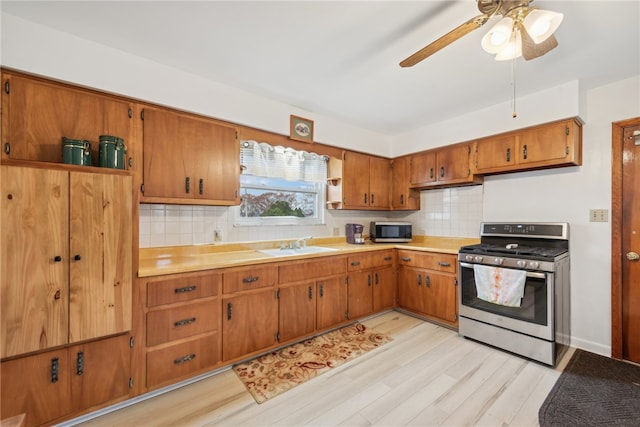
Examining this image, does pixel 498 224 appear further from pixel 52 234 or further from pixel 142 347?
pixel 52 234

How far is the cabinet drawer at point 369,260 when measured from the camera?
3.08 m

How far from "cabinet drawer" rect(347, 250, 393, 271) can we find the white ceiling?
67.1 inches

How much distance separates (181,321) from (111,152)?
1265 millimetres

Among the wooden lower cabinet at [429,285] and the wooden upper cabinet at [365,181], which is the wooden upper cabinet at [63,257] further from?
the wooden lower cabinet at [429,285]

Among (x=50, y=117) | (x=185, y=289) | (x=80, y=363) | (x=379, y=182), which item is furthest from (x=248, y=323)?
(x=379, y=182)

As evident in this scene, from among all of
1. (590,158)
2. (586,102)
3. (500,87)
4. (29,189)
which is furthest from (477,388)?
(29,189)

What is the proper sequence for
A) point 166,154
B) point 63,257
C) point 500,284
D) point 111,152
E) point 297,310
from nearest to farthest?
point 63,257 → point 111,152 → point 166,154 → point 500,284 → point 297,310

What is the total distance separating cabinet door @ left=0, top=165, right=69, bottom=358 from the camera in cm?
143

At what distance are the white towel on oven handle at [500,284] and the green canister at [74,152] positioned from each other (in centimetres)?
330

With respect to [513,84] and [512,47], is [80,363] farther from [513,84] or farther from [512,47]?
[513,84]

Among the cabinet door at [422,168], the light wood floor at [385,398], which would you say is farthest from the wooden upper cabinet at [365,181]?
the light wood floor at [385,398]

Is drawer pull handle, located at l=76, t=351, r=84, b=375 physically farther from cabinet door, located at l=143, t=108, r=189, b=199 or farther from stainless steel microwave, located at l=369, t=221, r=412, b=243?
stainless steel microwave, located at l=369, t=221, r=412, b=243

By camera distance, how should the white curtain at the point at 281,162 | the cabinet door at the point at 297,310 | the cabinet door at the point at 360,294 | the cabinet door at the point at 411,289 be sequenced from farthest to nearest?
1. the cabinet door at the point at 411,289
2. the cabinet door at the point at 360,294
3. the white curtain at the point at 281,162
4. the cabinet door at the point at 297,310

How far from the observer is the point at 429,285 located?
10.4ft
